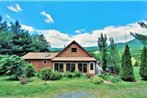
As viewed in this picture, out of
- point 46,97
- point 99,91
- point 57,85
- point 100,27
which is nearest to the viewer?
point 46,97

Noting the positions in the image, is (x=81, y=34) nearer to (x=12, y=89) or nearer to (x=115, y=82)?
(x=115, y=82)

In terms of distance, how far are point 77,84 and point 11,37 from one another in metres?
25.1

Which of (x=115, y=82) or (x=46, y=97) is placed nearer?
(x=46, y=97)

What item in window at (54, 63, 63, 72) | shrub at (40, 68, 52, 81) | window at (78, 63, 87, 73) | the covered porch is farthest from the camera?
window at (54, 63, 63, 72)

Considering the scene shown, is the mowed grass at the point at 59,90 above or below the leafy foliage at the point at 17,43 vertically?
below

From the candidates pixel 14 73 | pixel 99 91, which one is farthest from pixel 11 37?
pixel 99 91

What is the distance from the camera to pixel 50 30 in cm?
7775

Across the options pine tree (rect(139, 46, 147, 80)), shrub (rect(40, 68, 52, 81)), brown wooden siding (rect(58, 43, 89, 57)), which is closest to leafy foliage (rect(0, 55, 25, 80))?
shrub (rect(40, 68, 52, 81))

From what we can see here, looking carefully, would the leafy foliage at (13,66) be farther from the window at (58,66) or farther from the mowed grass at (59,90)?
the window at (58,66)

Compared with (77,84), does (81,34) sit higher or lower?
higher

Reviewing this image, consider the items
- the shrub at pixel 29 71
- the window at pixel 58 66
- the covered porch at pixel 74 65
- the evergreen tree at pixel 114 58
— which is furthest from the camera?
the evergreen tree at pixel 114 58

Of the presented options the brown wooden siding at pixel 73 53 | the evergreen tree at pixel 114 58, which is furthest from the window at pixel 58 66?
the evergreen tree at pixel 114 58

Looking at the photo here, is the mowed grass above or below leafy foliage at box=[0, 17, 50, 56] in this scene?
below

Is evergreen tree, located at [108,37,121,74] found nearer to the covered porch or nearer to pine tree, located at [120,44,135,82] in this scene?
the covered porch
